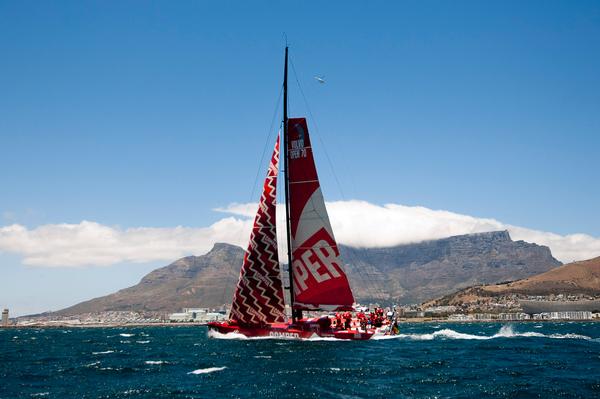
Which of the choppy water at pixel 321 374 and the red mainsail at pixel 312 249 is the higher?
the red mainsail at pixel 312 249

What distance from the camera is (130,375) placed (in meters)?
41.2

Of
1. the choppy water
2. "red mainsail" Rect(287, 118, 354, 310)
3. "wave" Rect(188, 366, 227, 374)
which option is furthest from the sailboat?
"wave" Rect(188, 366, 227, 374)

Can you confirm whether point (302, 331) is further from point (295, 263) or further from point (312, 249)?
→ point (312, 249)

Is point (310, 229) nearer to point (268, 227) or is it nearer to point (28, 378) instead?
point (268, 227)

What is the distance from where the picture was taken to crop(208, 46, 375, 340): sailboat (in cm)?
6219

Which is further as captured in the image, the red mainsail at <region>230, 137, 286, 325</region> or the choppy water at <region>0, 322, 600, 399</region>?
the red mainsail at <region>230, 137, 286, 325</region>

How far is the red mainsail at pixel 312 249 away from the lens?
6256 cm

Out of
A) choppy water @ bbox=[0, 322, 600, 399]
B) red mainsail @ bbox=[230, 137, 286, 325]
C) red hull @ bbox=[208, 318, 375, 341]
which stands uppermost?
red mainsail @ bbox=[230, 137, 286, 325]

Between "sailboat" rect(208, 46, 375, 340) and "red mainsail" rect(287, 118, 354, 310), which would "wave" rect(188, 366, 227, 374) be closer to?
"sailboat" rect(208, 46, 375, 340)

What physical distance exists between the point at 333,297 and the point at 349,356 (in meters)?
15.6

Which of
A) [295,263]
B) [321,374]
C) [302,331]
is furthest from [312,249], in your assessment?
[321,374]

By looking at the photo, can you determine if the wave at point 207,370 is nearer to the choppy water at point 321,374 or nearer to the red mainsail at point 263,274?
the choppy water at point 321,374

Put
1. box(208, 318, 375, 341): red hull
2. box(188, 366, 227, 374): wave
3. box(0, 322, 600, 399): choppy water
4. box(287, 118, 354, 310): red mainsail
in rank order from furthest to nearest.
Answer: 1. box(287, 118, 354, 310): red mainsail
2. box(208, 318, 375, 341): red hull
3. box(188, 366, 227, 374): wave
4. box(0, 322, 600, 399): choppy water

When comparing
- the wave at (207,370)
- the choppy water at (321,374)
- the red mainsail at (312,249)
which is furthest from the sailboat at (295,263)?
the wave at (207,370)
